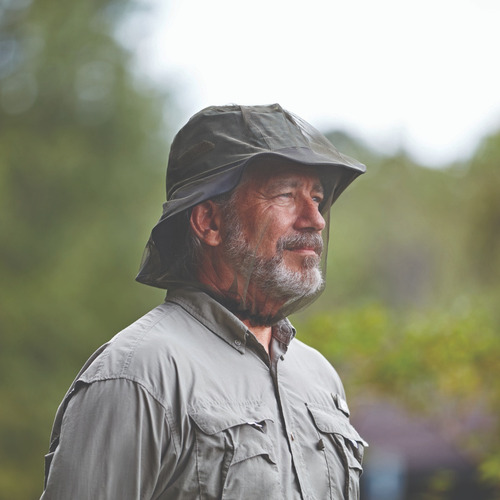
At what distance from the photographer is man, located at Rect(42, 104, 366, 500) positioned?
6.53 ft

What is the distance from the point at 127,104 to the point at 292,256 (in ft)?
40.0

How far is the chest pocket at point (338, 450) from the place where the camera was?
2.28m

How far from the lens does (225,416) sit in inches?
81.5

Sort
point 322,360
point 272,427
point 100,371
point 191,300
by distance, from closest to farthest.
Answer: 1. point 100,371
2. point 272,427
3. point 191,300
4. point 322,360

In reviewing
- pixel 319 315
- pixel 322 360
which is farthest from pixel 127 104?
pixel 322 360

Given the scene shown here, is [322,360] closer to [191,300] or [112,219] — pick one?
[191,300]

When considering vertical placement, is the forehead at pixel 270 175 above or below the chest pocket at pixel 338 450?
above

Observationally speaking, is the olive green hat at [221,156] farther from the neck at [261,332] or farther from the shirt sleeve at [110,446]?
the shirt sleeve at [110,446]

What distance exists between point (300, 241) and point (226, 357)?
373 millimetres

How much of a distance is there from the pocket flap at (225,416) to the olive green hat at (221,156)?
47cm

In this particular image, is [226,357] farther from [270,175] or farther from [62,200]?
[62,200]

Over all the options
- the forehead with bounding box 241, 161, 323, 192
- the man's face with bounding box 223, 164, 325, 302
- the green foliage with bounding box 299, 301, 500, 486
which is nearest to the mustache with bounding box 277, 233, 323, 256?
the man's face with bounding box 223, 164, 325, 302

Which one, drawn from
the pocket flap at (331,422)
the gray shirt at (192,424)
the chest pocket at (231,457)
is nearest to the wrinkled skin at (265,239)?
the gray shirt at (192,424)

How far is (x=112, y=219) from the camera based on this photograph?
45.1 ft
